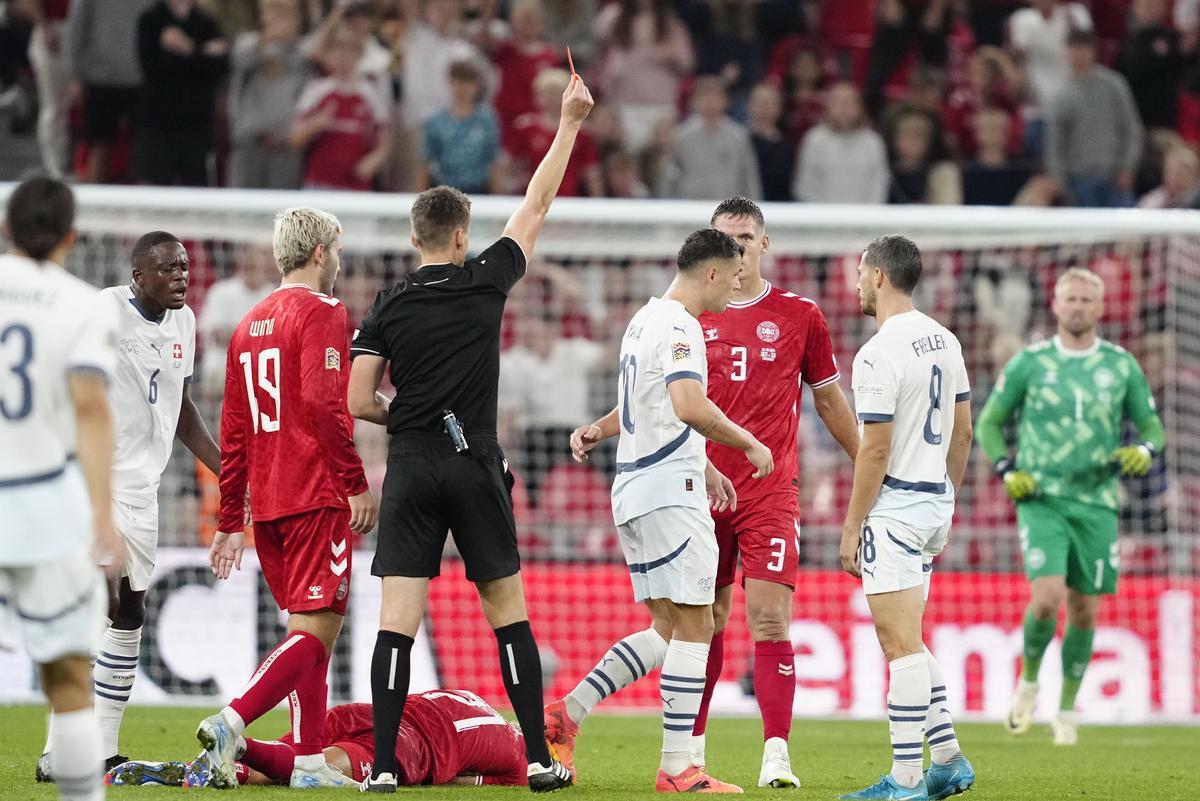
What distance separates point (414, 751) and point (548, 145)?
921 centimetres

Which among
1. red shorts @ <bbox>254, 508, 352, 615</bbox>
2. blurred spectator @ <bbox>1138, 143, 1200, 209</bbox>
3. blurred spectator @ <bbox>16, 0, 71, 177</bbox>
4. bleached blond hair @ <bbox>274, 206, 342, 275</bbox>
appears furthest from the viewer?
blurred spectator @ <bbox>1138, 143, 1200, 209</bbox>

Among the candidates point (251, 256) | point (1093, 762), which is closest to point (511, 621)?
point (1093, 762)

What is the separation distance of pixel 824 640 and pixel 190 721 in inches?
180

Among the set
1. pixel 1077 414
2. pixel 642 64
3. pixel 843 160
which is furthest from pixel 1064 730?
pixel 642 64

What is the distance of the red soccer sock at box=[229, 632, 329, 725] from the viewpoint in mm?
6766

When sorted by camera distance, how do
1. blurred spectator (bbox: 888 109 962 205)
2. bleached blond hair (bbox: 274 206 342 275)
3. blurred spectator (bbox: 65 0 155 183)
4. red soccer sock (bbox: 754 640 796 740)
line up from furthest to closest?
blurred spectator (bbox: 888 109 962 205) < blurred spectator (bbox: 65 0 155 183) < red soccer sock (bbox: 754 640 796 740) < bleached blond hair (bbox: 274 206 342 275)

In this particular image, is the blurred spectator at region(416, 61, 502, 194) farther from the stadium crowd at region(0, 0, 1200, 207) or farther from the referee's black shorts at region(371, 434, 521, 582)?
the referee's black shorts at region(371, 434, 521, 582)

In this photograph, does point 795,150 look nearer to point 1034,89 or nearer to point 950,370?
point 1034,89

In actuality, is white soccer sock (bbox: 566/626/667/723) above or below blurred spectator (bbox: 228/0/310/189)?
below

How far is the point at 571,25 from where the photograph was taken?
56.7 ft

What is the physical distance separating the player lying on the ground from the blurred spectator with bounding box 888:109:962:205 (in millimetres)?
9616

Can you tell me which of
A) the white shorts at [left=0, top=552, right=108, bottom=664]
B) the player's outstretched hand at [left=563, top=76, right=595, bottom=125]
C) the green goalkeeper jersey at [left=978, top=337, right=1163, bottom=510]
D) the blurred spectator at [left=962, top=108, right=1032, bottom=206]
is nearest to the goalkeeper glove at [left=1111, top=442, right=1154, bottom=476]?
the green goalkeeper jersey at [left=978, top=337, right=1163, bottom=510]

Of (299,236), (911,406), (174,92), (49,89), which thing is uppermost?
(49,89)

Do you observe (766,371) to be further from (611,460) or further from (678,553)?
(611,460)
